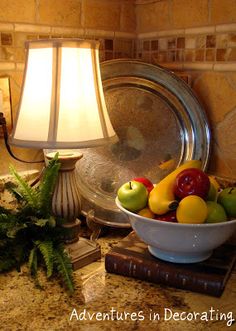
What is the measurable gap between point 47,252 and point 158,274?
0.78 ft

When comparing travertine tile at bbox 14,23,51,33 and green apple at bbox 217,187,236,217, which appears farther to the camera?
travertine tile at bbox 14,23,51,33

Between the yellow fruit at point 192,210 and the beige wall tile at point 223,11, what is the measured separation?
21.3 inches

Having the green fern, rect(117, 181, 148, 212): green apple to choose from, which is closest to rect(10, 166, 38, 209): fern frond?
the green fern

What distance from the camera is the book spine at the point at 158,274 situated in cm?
78

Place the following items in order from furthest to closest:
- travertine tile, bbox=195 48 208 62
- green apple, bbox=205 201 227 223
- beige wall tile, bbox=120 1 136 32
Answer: beige wall tile, bbox=120 1 136 32
travertine tile, bbox=195 48 208 62
green apple, bbox=205 201 227 223

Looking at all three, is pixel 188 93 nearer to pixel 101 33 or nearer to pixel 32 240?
Answer: pixel 101 33

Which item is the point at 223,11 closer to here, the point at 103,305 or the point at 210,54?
the point at 210,54

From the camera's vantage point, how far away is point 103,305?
0.74m

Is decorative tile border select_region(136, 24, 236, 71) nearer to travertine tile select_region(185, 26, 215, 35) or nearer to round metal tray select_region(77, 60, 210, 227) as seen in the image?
travertine tile select_region(185, 26, 215, 35)

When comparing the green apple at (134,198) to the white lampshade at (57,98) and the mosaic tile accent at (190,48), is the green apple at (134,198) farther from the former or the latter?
the mosaic tile accent at (190,48)

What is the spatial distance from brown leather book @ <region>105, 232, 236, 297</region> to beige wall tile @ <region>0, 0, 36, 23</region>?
25.7 inches

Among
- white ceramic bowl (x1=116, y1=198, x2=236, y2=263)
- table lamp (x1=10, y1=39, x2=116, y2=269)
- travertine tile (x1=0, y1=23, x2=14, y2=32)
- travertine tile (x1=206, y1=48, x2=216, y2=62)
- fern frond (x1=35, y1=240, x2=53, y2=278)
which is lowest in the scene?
fern frond (x1=35, y1=240, x2=53, y2=278)

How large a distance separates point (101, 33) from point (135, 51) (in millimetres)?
148

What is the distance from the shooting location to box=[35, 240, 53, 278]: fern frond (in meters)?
0.81
